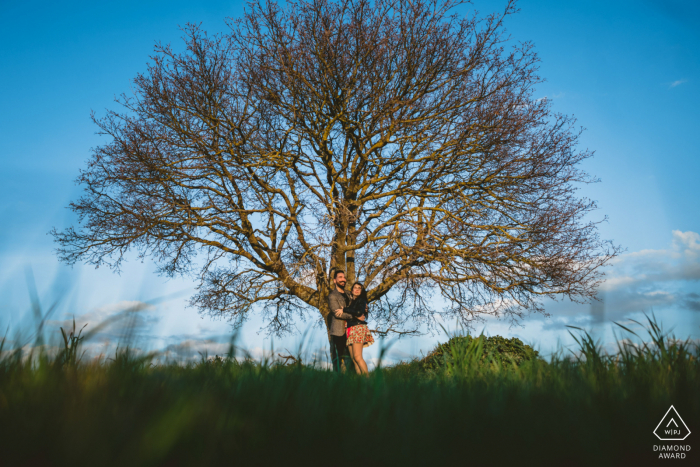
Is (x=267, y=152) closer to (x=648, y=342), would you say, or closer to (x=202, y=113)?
(x=202, y=113)

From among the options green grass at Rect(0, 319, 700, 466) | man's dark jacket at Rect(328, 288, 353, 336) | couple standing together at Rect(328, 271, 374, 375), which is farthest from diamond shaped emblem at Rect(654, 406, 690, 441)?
man's dark jacket at Rect(328, 288, 353, 336)

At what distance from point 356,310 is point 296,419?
6.02 m

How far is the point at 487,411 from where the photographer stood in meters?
1.84

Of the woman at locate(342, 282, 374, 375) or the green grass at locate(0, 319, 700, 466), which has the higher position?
the woman at locate(342, 282, 374, 375)

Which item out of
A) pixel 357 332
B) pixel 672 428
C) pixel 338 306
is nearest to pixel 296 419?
pixel 672 428

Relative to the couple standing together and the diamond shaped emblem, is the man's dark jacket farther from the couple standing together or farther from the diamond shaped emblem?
the diamond shaped emblem

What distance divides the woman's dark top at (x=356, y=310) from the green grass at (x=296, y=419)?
514cm

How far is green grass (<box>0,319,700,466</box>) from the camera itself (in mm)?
1333

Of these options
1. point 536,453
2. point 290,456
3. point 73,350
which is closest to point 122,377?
point 73,350

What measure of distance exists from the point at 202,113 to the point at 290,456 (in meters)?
10.1

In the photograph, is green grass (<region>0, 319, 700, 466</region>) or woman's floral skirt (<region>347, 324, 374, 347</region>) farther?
woman's floral skirt (<region>347, 324, 374, 347</region>)

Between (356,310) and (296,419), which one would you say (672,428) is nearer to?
(296,419)

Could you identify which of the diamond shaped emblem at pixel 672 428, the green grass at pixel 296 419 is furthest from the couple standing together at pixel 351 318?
the diamond shaped emblem at pixel 672 428

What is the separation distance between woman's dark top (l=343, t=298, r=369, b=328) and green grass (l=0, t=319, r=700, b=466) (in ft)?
16.9
